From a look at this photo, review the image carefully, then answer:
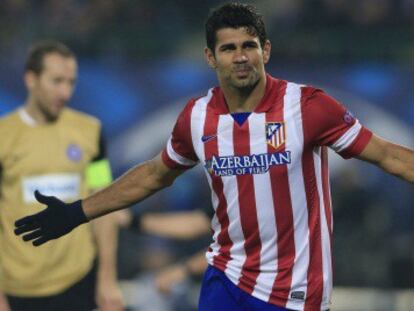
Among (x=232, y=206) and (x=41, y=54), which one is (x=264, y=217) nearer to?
(x=232, y=206)

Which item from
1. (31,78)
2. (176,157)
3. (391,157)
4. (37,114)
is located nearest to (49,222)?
(176,157)

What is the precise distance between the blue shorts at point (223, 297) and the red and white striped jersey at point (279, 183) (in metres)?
0.02

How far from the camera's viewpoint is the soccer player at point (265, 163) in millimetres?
4367

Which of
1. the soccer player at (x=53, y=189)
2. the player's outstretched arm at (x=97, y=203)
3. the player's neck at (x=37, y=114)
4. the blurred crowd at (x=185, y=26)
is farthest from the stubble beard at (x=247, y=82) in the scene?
the blurred crowd at (x=185, y=26)

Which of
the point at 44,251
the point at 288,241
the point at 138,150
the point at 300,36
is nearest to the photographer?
the point at 288,241

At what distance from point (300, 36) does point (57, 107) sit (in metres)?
5.17

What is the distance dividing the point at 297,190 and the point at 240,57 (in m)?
0.55

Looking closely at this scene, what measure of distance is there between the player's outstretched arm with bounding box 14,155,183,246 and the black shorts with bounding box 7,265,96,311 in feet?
5.30

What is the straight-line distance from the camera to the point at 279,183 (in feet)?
14.5

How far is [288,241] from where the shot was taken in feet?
14.6

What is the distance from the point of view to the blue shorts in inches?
176

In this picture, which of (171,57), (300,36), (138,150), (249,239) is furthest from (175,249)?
(249,239)

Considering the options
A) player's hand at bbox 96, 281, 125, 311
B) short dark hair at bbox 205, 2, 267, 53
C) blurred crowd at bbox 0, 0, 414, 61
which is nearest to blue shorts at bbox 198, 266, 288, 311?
short dark hair at bbox 205, 2, 267, 53

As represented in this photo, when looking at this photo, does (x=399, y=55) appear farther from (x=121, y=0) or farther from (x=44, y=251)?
(x=44, y=251)
